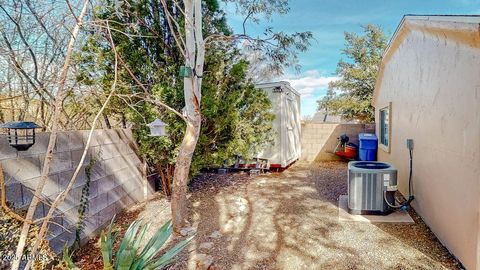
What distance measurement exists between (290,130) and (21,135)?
7353mm

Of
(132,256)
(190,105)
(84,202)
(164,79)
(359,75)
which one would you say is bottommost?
(132,256)

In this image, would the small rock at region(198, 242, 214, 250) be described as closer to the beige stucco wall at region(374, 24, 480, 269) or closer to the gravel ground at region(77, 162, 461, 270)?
the gravel ground at region(77, 162, 461, 270)

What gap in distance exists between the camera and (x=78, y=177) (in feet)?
12.3

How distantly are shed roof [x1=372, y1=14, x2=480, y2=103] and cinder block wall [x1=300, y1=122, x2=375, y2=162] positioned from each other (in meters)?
4.99

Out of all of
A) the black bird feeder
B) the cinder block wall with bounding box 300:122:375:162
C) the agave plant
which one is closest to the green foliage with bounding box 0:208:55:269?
the agave plant

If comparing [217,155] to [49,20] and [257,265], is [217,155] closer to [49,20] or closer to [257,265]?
[257,265]

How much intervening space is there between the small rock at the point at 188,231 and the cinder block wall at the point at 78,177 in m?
1.22

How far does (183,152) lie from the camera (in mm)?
4016

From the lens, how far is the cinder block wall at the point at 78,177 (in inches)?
109

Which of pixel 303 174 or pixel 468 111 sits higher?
pixel 468 111

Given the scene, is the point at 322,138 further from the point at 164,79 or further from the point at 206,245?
the point at 206,245

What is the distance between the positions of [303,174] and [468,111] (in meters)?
5.42

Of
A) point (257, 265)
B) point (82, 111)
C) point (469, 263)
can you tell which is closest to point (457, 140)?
point (469, 263)

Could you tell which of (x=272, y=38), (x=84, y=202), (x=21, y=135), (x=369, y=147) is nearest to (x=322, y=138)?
(x=369, y=147)
